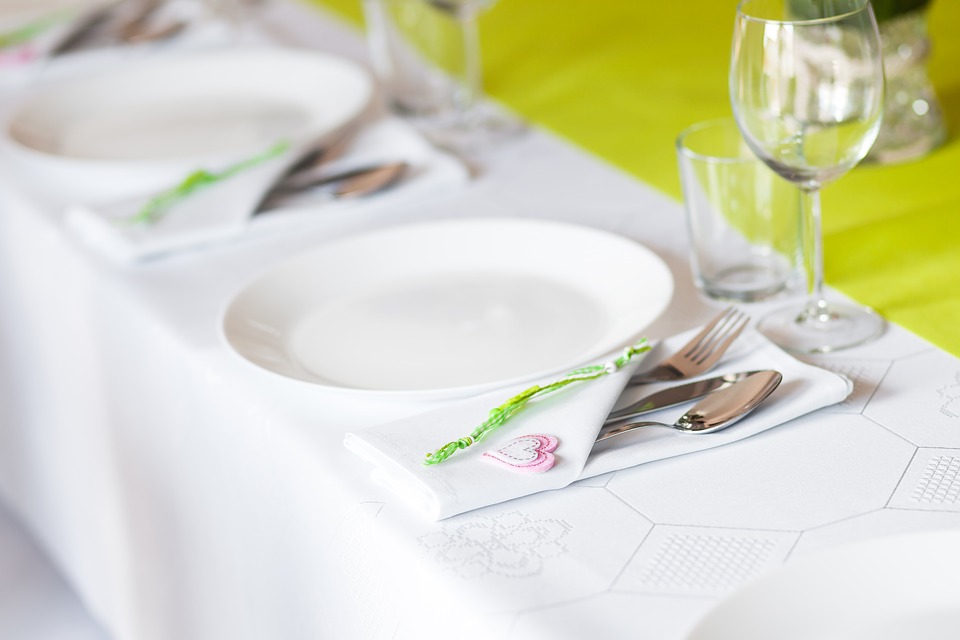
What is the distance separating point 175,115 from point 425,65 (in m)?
0.32

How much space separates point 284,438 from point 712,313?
0.34m

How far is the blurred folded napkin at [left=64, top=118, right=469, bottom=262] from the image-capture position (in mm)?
1159

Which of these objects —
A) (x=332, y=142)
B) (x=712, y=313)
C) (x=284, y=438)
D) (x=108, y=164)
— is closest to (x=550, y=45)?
(x=332, y=142)

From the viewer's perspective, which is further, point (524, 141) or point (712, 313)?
point (524, 141)

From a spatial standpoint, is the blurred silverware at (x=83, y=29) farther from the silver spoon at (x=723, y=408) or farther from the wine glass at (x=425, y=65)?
the silver spoon at (x=723, y=408)

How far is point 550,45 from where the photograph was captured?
5.37 ft

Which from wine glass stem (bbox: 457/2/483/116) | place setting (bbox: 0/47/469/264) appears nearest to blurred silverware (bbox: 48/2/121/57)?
place setting (bbox: 0/47/469/264)

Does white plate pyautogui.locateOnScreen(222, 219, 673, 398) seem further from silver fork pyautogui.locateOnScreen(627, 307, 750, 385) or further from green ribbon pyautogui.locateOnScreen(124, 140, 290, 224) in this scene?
green ribbon pyautogui.locateOnScreen(124, 140, 290, 224)

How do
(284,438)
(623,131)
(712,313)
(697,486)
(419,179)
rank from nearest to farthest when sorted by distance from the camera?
(697,486) < (284,438) < (712,313) < (419,179) < (623,131)

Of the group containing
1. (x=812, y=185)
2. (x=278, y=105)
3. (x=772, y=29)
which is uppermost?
(x=772, y=29)

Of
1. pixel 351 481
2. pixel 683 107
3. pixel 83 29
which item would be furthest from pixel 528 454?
pixel 83 29

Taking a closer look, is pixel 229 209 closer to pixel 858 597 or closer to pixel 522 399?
pixel 522 399

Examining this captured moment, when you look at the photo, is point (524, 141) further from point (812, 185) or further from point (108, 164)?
point (812, 185)

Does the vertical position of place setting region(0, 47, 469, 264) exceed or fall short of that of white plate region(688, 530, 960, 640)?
it falls short
